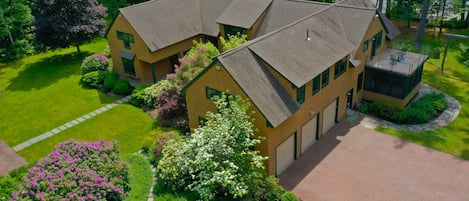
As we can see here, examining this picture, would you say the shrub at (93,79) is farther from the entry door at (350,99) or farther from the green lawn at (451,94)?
the green lawn at (451,94)

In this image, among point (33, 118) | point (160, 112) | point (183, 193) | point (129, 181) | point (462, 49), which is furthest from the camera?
point (462, 49)

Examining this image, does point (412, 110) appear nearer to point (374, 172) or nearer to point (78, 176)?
point (374, 172)

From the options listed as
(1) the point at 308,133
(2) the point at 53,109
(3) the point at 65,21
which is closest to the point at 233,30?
(1) the point at 308,133

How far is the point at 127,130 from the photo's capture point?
29.7 m

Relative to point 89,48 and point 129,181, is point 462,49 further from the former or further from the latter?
point 89,48

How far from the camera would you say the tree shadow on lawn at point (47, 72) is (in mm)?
38656

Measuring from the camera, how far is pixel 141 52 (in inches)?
1411

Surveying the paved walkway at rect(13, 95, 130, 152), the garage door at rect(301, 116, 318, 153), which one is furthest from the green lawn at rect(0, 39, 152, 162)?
the garage door at rect(301, 116, 318, 153)

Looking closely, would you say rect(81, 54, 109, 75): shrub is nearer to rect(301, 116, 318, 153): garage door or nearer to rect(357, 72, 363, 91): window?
rect(301, 116, 318, 153): garage door

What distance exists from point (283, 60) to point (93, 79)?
2129 centimetres

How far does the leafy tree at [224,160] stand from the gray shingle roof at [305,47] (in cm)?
372

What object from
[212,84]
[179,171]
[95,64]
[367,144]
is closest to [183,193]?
[179,171]

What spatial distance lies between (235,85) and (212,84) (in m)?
1.88

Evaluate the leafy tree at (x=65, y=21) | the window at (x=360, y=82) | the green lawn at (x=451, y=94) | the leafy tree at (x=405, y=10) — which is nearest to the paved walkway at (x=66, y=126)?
the leafy tree at (x=65, y=21)
